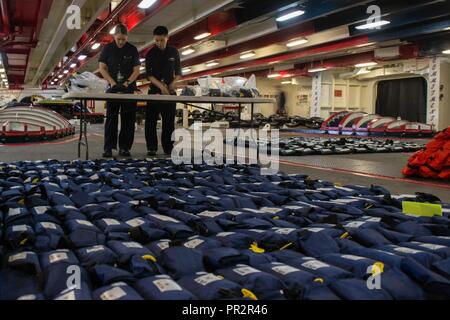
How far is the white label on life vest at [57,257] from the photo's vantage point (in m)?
1.49

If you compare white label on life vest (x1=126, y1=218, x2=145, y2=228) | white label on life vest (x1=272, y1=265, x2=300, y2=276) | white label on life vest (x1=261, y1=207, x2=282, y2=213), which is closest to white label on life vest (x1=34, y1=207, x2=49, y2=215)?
white label on life vest (x1=126, y1=218, x2=145, y2=228)

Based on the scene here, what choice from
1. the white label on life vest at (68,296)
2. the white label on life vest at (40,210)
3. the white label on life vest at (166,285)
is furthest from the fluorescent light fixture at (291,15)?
the white label on life vest at (68,296)

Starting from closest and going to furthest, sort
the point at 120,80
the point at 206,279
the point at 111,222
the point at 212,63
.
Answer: the point at 206,279 → the point at 111,222 → the point at 120,80 → the point at 212,63

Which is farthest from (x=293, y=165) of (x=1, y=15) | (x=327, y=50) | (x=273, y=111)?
(x=273, y=111)

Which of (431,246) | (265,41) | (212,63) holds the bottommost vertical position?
(431,246)

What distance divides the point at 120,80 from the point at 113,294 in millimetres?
4606

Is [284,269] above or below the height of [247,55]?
below

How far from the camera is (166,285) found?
1.29 metres

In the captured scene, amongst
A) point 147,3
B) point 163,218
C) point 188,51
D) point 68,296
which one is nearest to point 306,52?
point 188,51

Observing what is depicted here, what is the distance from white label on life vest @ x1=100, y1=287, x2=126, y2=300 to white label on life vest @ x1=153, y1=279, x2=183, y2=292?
4.1 inches

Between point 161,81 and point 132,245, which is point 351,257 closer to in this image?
point 132,245

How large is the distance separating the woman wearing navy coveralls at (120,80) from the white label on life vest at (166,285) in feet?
13.8

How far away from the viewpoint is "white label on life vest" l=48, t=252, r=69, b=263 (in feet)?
4.87

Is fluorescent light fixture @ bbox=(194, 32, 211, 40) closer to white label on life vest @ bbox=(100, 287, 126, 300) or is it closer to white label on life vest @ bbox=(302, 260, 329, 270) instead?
white label on life vest @ bbox=(302, 260, 329, 270)
